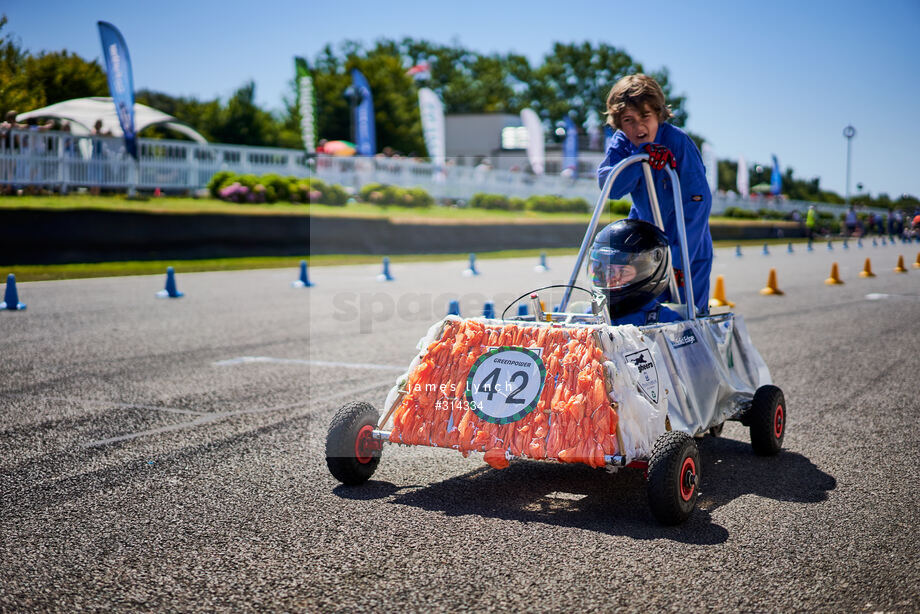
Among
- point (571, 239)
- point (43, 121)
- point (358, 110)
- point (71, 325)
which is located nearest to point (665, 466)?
point (71, 325)

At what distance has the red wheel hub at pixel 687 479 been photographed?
3955mm

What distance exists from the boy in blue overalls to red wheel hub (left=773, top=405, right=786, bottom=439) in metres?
0.75

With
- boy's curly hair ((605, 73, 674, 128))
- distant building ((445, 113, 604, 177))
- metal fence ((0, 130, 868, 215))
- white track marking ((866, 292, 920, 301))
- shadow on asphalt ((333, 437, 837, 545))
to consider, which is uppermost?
distant building ((445, 113, 604, 177))

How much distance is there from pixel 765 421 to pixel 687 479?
1374mm

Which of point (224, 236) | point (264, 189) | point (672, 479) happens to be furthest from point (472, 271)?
point (672, 479)

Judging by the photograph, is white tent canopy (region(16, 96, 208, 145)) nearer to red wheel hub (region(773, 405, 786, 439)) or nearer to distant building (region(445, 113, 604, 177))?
red wheel hub (region(773, 405, 786, 439))

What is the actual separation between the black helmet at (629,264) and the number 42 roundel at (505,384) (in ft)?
3.42

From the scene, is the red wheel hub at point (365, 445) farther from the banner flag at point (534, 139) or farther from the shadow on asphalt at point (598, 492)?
the banner flag at point (534, 139)

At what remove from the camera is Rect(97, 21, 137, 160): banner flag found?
24062mm

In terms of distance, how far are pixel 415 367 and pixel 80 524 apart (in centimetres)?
160

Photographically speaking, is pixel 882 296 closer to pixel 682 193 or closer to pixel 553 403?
pixel 682 193

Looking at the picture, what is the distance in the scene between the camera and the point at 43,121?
33.4m

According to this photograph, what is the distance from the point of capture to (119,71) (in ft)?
80.6

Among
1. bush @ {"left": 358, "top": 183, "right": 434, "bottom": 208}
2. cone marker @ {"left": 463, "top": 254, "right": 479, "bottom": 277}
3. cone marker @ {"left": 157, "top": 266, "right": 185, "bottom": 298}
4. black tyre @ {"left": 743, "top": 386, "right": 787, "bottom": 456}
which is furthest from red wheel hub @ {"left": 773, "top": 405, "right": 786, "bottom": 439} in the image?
bush @ {"left": 358, "top": 183, "right": 434, "bottom": 208}
